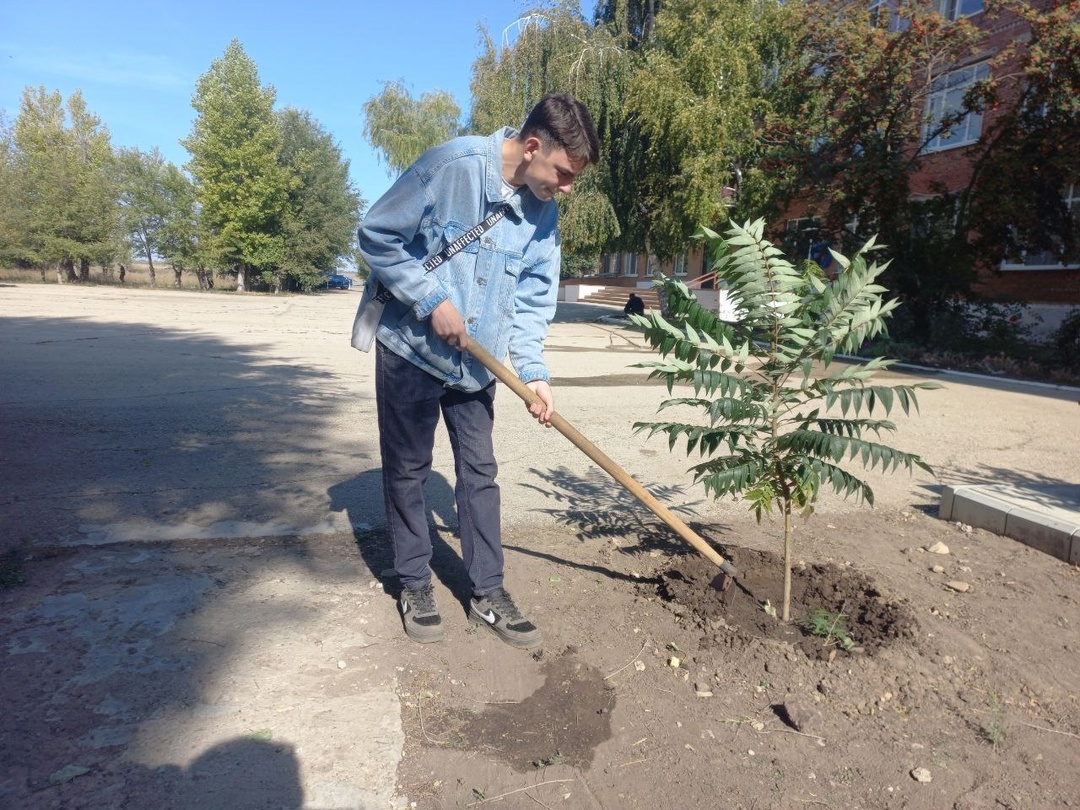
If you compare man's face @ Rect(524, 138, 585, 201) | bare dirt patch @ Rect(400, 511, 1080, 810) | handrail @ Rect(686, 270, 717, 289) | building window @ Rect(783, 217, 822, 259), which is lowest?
bare dirt patch @ Rect(400, 511, 1080, 810)

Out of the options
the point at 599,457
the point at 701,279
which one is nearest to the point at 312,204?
the point at 701,279

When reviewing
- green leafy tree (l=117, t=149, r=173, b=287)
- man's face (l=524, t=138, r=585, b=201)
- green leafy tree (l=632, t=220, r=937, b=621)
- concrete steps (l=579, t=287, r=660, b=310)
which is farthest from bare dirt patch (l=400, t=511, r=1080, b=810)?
green leafy tree (l=117, t=149, r=173, b=287)

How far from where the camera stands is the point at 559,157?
270 cm

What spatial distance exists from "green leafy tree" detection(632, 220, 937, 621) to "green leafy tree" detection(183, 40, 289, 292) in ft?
136

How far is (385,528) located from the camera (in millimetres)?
3982

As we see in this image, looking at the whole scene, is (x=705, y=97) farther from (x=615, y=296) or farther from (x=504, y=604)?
(x=615, y=296)

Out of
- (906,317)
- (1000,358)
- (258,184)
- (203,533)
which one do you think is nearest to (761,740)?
(203,533)

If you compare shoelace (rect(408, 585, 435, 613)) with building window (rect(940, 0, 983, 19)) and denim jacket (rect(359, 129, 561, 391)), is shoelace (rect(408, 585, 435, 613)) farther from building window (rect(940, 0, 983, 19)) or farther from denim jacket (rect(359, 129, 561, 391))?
building window (rect(940, 0, 983, 19))

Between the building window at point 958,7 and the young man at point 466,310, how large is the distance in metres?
23.4

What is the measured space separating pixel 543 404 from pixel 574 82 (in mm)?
20333

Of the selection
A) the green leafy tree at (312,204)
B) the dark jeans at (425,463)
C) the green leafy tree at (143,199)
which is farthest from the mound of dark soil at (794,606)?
the green leafy tree at (143,199)

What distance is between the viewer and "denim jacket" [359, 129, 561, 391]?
2660 millimetres

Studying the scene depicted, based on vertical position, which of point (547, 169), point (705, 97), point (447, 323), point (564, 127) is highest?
point (705, 97)

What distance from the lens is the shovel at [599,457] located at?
272 cm
